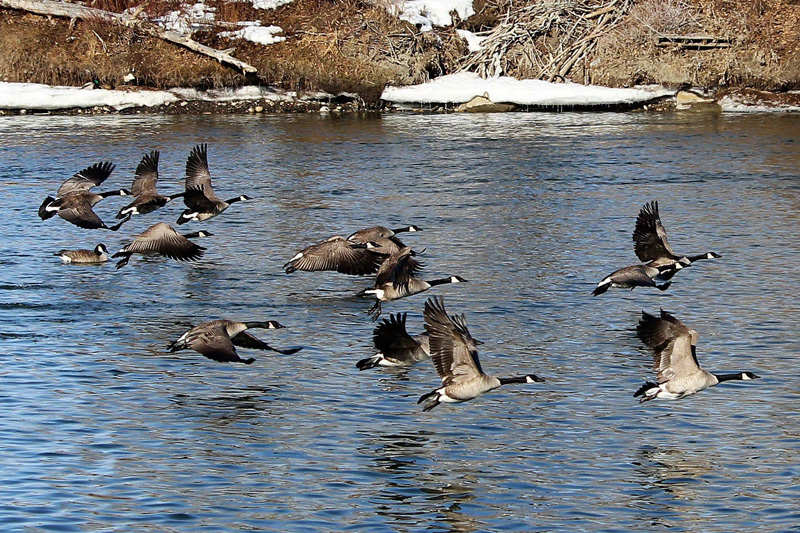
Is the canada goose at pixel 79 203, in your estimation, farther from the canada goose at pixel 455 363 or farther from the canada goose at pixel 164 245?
the canada goose at pixel 455 363

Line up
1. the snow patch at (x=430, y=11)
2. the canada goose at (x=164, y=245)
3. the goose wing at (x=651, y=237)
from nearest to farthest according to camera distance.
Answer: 1. the goose wing at (x=651, y=237)
2. the canada goose at (x=164, y=245)
3. the snow patch at (x=430, y=11)

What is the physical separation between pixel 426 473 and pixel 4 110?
104 ft

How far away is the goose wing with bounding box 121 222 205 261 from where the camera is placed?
52.6ft

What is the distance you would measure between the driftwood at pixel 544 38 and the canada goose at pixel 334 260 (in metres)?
A: 23.5

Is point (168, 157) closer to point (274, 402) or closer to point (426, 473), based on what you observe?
point (274, 402)

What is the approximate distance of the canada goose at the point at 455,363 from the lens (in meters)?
9.52

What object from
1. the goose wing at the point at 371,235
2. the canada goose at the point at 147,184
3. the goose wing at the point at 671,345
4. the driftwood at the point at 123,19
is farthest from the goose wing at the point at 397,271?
the driftwood at the point at 123,19

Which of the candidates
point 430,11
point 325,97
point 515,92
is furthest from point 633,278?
point 430,11

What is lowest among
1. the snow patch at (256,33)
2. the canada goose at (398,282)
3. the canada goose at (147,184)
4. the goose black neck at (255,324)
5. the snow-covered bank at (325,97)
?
the goose black neck at (255,324)

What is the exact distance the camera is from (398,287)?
13.5 metres

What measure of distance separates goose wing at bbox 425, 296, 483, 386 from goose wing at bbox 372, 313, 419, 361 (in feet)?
4.38

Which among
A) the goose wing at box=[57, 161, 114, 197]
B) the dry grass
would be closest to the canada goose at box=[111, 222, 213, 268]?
the goose wing at box=[57, 161, 114, 197]

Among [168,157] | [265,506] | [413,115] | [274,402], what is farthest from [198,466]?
[413,115]

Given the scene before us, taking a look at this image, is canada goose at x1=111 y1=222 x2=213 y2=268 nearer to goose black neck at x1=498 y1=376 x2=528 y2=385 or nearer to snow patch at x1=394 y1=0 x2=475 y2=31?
goose black neck at x1=498 y1=376 x2=528 y2=385
